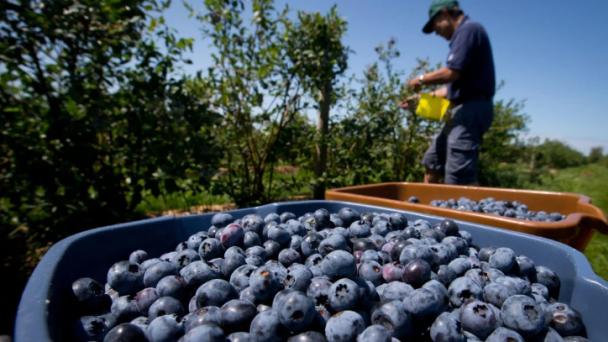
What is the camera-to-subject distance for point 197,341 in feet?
1.63

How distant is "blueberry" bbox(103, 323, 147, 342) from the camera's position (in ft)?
1.72

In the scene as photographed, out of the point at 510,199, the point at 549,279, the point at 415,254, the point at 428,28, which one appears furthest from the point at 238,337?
the point at 428,28

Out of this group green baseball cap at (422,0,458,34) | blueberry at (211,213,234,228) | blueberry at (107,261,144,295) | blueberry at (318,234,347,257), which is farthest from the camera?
green baseball cap at (422,0,458,34)

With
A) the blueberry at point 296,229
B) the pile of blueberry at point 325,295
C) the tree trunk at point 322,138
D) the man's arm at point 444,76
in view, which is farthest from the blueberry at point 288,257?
the tree trunk at point 322,138

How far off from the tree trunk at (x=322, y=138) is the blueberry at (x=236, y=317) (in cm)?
256

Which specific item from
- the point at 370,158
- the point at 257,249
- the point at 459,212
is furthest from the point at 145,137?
the point at 370,158

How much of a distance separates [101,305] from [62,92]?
5.66 feet

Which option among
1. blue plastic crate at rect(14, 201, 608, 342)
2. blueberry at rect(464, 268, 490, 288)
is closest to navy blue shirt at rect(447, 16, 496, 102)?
blue plastic crate at rect(14, 201, 608, 342)

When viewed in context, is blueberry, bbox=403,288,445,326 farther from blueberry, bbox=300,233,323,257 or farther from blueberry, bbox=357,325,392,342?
blueberry, bbox=300,233,323,257

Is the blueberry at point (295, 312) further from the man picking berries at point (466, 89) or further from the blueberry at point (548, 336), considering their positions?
the man picking berries at point (466, 89)

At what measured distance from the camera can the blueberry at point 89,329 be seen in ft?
1.83

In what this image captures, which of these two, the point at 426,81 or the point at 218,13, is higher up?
the point at 218,13

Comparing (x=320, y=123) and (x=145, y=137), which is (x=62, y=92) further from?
(x=320, y=123)

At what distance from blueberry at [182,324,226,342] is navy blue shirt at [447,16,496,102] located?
7.42 feet
